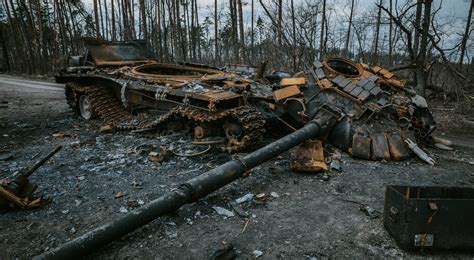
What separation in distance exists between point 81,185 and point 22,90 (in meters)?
12.8

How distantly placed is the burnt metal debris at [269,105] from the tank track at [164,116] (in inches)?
0.7

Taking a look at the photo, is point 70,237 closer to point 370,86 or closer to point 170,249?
point 170,249

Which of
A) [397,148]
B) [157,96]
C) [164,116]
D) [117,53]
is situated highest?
[117,53]

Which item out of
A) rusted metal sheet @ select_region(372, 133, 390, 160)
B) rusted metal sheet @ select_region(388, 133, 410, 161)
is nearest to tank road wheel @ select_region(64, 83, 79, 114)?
rusted metal sheet @ select_region(372, 133, 390, 160)

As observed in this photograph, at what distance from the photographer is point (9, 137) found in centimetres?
759

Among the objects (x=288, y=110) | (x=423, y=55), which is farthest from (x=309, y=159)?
(x=423, y=55)

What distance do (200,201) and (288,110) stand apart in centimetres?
344

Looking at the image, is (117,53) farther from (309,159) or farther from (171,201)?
(171,201)

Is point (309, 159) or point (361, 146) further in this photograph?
point (361, 146)

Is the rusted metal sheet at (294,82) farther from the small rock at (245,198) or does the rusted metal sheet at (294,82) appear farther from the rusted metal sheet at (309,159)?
the small rock at (245,198)

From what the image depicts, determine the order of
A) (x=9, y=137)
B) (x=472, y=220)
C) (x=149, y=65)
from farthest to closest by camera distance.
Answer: (x=149, y=65), (x=9, y=137), (x=472, y=220)

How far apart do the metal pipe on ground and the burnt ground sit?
28cm

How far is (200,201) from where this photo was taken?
4.54 meters

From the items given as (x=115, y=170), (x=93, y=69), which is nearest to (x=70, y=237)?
(x=115, y=170)
